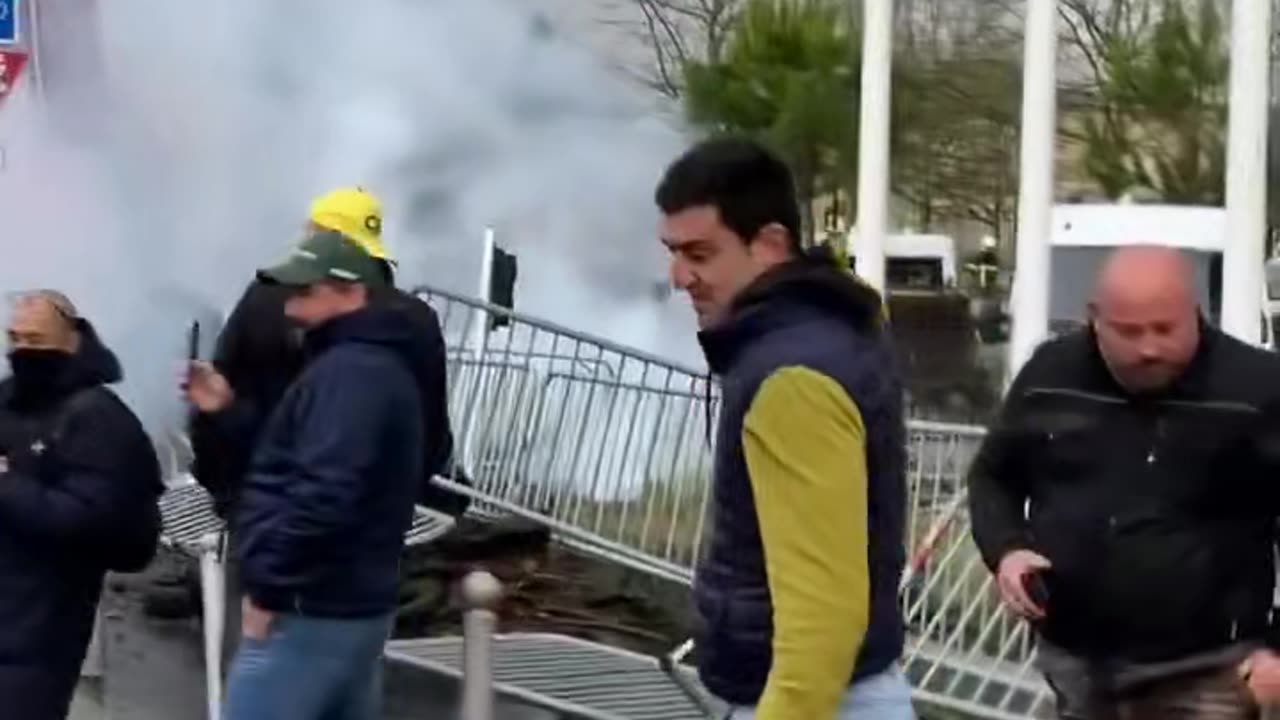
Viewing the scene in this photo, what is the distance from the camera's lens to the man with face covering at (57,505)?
16.1 feet

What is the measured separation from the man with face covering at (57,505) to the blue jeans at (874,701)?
2.15 m

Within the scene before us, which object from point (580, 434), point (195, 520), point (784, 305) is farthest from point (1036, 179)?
point (784, 305)

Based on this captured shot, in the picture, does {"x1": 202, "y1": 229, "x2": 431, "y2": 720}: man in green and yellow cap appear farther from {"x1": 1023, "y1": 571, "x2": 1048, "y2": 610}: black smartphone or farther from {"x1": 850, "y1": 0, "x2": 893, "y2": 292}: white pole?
{"x1": 850, "y1": 0, "x2": 893, "y2": 292}: white pole

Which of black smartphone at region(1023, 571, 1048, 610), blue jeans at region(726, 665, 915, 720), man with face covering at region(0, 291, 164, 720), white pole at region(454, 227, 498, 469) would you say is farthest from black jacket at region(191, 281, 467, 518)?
white pole at region(454, 227, 498, 469)

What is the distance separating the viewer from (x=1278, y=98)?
615 cm

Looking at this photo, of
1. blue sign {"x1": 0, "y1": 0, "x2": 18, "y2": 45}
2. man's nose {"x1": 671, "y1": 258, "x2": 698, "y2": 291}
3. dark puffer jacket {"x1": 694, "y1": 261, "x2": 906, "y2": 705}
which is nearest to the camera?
dark puffer jacket {"x1": 694, "y1": 261, "x2": 906, "y2": 705}

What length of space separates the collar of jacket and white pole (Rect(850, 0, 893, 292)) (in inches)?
143

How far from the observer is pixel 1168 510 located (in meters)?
3.63

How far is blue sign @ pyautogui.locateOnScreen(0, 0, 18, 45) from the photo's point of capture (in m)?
8.24

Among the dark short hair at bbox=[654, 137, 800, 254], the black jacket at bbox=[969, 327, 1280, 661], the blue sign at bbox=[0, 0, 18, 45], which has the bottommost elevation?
the black jacket at bbox=[969, 327, 1280, 661]

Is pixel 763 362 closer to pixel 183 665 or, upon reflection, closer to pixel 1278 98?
pixel 1278 98

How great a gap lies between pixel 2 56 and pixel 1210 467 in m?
5.36

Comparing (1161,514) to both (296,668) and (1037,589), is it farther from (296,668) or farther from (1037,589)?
(296,668)

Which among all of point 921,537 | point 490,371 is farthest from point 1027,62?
point 490,371
